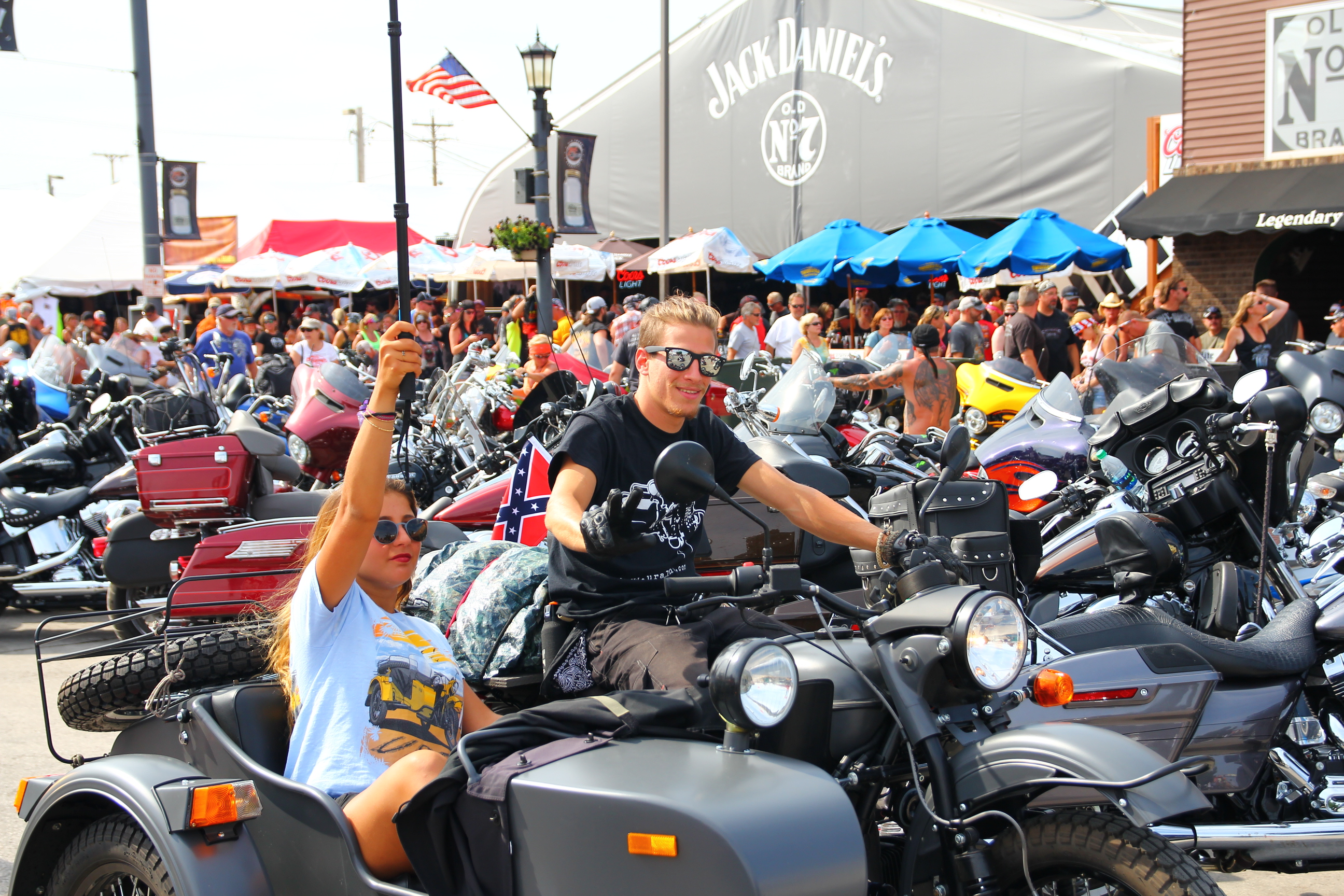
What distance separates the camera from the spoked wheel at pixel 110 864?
2.81 metres

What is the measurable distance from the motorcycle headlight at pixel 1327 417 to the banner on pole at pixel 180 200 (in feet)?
52.9

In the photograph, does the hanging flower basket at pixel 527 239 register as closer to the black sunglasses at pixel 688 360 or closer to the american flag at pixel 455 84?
the american flag at pixel 455 84

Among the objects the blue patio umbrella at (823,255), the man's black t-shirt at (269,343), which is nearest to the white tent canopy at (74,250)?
the man's black t-shirt at (269,343)

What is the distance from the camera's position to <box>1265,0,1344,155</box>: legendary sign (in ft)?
50.3

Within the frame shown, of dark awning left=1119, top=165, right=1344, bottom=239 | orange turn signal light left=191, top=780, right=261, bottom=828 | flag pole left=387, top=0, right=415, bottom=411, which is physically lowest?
orange turn signal light left=191, top=780, right=261, bottom=828

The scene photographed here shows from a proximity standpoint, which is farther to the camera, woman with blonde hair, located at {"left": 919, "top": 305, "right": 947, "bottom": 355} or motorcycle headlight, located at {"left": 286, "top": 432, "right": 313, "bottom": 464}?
woman with blonde hair, located at {"left": 919, "top": 305, "right": 947, "bottom": 355}

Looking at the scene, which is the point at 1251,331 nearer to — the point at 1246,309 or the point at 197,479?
the point at 1246,309

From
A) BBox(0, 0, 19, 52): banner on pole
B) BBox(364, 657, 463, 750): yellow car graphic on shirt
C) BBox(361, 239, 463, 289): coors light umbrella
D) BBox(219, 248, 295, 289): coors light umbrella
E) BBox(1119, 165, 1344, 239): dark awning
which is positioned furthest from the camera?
BBox(219, 248, 295, 289): coors light umbrella

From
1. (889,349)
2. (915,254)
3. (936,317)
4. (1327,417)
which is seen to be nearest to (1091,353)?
(889,349)

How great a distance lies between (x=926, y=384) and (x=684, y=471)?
6830mm

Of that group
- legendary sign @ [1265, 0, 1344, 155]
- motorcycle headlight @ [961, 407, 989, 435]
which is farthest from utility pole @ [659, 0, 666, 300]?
motorcycle headlight @ [961, 407, 989, 435]

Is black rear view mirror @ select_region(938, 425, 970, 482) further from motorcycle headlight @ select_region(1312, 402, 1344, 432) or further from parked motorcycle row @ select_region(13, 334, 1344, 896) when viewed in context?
motorcycle headlight @ select_region(1312, 402, 1344, 432)

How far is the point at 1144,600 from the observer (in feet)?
14.9

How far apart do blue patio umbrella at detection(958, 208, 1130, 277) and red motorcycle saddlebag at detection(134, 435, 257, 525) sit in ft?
39.1
